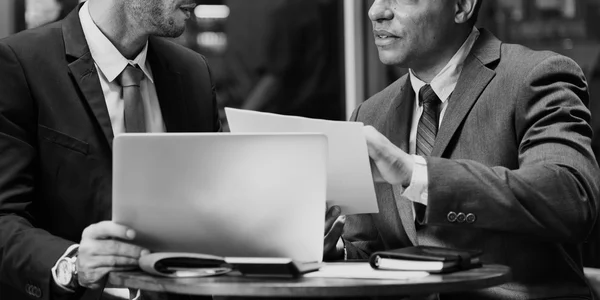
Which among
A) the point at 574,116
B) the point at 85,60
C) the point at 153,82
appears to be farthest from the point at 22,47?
the point at 574,116

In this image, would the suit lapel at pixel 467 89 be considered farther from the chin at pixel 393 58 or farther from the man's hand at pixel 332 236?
the man's hand at pixel 332 236

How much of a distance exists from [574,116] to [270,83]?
127 inches

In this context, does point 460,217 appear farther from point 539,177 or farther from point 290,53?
point 290,53

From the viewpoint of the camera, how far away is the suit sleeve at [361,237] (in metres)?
2.94

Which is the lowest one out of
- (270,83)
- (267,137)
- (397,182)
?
(270,83)

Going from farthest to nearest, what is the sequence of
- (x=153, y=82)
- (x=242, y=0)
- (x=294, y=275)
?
(x=242, y=0) < (x=153, y=82) < (x=294, y=275)

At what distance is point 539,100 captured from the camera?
8.57 feet

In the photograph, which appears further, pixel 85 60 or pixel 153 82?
pixel 153 82

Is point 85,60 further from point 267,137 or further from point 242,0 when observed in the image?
point 242,0

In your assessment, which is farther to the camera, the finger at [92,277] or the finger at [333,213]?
the finger at [333,213]

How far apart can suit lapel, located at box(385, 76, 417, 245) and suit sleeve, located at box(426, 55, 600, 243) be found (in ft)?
1.21

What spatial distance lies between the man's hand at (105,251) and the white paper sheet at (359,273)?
1.32ft

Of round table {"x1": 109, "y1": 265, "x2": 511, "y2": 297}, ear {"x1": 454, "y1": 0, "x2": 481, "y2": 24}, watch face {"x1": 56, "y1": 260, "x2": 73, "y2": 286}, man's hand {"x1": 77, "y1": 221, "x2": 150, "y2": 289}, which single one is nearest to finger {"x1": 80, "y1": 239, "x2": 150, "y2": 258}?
man's hand {"x1": 77, "y1": 221, "x2": 150, "y2": 289}

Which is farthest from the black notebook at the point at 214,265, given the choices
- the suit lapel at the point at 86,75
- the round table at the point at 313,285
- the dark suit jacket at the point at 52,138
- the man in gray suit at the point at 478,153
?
the suit lapel at the point at 86,75
